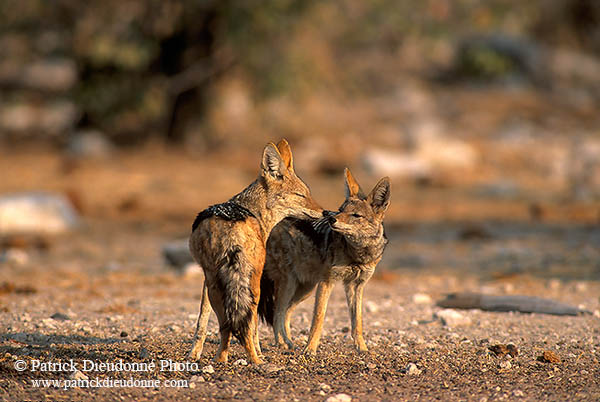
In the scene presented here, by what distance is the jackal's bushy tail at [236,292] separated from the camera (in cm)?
547

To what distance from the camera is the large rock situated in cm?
1389

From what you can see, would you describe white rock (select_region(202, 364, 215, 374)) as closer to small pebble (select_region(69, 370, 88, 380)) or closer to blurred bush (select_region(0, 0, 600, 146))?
small pebble (select_region(69, 370, 88, 380))

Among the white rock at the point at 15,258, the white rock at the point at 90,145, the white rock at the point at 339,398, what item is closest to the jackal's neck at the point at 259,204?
the white rock at the point at 339,398

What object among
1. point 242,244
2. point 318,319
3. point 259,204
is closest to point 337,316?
point 318,319

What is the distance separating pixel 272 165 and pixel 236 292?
1127 mm

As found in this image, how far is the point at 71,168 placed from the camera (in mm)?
17547

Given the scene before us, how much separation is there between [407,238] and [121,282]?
5348 mm

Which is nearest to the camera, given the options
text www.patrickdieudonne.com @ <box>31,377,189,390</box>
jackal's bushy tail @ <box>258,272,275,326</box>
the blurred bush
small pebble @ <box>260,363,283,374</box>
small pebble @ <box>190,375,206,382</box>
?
text www.patrickdieudonne.com @ <box>31,377,189,390</box>

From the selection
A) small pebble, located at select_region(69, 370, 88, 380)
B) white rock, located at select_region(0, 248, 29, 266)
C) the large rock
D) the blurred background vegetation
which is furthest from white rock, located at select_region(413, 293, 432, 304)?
the blurred background vegetation

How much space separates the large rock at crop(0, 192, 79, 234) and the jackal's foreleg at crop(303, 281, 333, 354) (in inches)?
348

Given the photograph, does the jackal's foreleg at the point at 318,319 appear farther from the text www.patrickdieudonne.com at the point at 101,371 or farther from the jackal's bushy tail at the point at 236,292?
the text www.patrickdieudonne.com at the point at 101,371

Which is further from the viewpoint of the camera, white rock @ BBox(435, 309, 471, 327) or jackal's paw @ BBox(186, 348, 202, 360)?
white rock @ BBox(435, 309, 471, 327)

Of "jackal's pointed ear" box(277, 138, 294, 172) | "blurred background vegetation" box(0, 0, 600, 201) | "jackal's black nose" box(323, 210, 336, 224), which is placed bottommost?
"jackal's black nose" box(323, 210, 336, 224)

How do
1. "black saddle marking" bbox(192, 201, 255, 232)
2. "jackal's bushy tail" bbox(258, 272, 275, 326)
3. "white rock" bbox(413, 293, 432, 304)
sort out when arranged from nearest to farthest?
"black saddle marking" bbox(192, 201, 255, 232) < "jackal's bushy tail" bbox(258, 272, 275, 326) < "white rock" bbox(413, 293, 432, 304)
